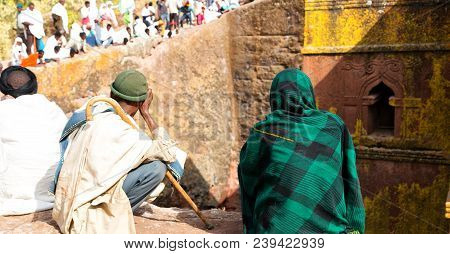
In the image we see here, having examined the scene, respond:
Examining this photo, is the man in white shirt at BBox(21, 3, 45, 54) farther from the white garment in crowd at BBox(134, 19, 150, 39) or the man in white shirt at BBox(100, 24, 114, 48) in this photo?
the white garment in crowd at BBox(134, 19, 150, 39)

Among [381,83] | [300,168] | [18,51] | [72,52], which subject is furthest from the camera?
[381,83]

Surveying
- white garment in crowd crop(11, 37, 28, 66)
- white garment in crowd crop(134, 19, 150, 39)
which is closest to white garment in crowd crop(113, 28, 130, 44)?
A: white garment in crowd crop(134, 19, 150, 39)

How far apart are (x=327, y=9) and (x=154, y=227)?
6.71 m

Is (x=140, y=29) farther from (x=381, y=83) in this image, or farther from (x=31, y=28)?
(x=381, y=83)

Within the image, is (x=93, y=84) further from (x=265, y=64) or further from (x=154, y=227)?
(x=154, y=227)

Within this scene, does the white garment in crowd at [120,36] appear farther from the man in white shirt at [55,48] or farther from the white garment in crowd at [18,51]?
the white garment in crowd at [18,51]

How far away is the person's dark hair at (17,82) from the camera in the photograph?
4172 millimetres

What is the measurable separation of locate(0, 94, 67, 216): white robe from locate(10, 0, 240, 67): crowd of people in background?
14.2 ft

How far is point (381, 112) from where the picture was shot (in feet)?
33.0

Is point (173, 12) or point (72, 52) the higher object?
point (173, 12)

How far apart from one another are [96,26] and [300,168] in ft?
25.3

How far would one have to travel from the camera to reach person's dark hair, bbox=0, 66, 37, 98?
164 inches

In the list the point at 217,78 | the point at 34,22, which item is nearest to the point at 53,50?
the point at 34,22

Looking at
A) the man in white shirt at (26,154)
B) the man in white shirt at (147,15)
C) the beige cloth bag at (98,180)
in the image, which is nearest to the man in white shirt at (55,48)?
the man in white shirt at (147,15)
